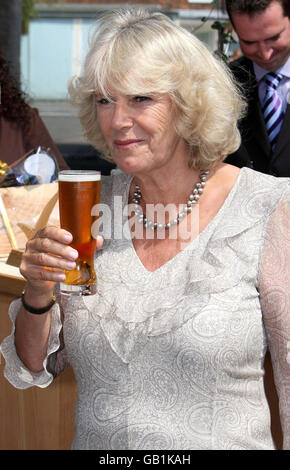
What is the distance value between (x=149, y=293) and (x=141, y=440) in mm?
394

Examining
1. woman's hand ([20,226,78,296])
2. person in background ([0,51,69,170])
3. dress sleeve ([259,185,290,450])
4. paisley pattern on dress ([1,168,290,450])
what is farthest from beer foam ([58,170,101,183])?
person in background ([0,51,69,170])

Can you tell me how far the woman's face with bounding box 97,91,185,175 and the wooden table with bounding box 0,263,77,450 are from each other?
0.64 meters

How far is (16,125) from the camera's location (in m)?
3.55

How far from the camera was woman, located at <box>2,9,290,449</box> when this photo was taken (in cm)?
160

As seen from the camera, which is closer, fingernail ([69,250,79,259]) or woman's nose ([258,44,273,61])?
fingernail ([69,250,79,259])

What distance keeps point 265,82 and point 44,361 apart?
1694 mm

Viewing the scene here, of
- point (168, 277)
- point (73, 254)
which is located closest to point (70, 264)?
point (73, 254)

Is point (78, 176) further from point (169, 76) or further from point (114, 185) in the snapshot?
point (114, 185)

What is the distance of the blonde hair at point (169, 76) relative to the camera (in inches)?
66.9

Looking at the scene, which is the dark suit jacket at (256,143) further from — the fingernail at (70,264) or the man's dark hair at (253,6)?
the fingernail at (70,264)

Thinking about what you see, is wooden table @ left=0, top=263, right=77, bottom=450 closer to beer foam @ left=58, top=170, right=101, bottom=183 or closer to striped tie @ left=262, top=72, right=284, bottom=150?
beer foam @ left=58, top=170, right=101, bottom=183

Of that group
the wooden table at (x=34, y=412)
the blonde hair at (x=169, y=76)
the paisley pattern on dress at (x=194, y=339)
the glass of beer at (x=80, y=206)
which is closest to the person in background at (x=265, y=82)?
the blonde hair at (x=169, y=76)

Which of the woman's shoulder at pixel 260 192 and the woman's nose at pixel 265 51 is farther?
the woman's nose at pixel 265 51
